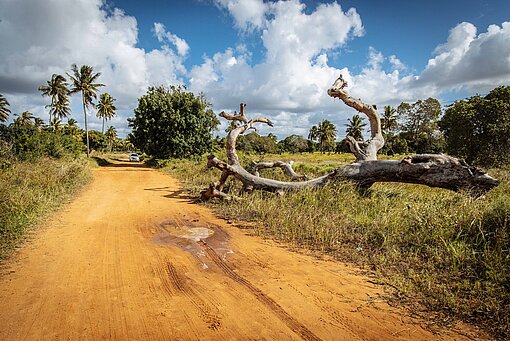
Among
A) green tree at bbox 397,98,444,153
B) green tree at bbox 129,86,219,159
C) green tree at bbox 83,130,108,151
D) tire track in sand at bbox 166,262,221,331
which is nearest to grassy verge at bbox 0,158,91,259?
tire track in sand at bbox 166,262,221,331

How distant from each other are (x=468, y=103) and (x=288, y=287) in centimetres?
1925

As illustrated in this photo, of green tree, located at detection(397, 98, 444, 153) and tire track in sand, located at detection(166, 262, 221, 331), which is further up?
green tree, located at detection(397, 98, 444, 153)

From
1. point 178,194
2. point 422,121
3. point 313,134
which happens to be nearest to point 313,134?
point 313,134

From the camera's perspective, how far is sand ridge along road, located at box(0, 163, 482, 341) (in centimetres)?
278

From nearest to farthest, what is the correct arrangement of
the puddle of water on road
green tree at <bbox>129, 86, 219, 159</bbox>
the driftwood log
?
the puddle of water on road, the driftwood log, green tree at <bbox>129, 86, 219, 159</bbox>

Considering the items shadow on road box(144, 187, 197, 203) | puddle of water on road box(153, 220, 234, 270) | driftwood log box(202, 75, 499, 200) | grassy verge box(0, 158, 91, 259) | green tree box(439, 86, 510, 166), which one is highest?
green tree box(439, 86, 510, 166)

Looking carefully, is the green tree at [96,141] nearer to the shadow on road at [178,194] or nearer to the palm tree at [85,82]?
the palm tree at [85,82]

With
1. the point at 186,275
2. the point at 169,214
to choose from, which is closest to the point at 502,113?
the point at 169,214

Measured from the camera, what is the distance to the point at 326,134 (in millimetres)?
71312

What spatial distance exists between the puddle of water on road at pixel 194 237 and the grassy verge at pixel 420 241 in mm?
965

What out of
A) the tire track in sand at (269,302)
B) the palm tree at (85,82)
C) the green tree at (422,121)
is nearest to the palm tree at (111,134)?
the palm tree at (85,82)

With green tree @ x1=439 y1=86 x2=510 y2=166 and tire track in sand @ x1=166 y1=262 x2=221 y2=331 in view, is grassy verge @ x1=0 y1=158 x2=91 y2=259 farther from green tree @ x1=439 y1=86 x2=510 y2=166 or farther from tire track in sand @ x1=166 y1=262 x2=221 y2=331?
green tree @ x1=439 y1=86 x2=510 y2=166

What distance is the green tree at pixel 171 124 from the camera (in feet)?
78.7

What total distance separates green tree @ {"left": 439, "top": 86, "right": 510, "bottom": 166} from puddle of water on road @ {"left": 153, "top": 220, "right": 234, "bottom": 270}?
1676cm
